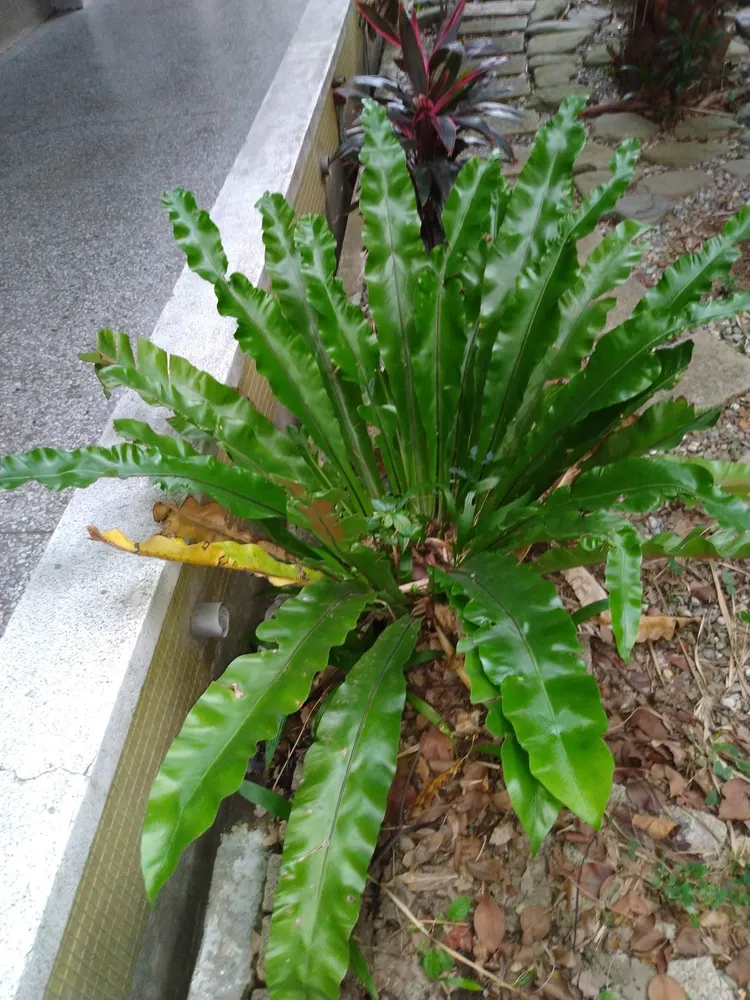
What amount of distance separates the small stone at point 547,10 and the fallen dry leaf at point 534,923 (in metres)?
4.68

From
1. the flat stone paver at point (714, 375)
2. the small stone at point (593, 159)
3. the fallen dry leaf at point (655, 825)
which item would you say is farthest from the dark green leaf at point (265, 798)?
the small stone at point (593, 159)

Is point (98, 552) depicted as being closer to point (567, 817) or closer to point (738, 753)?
point (567, 817)

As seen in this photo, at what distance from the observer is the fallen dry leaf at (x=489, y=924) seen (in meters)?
1.10

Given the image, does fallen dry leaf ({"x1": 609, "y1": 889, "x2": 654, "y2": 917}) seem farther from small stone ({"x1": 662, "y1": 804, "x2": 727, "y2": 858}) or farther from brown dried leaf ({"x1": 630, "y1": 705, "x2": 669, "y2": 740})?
brown dried leaf ({"x1": 630, "y1": 705, "x2": 669, "y2": 740})

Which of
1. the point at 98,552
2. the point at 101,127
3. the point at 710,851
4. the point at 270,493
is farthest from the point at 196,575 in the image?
the point at 101,127

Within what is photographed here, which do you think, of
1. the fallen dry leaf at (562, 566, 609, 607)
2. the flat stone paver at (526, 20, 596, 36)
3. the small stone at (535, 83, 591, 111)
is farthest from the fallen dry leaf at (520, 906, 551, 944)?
the flat stone paver at (526, 20, 596, 36)

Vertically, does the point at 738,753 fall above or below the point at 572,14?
below

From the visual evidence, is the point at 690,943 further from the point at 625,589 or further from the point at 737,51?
the point at 737,51

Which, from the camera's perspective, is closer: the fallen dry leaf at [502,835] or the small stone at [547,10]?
the fallen dry leaf at [502,835]

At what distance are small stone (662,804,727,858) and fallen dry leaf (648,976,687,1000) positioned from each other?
0.21m

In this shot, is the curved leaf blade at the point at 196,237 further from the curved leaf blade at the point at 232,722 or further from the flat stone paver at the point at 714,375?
the flat stone paver at the point at 714,375

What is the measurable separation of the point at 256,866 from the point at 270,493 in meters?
0.70

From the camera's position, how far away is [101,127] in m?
3.04

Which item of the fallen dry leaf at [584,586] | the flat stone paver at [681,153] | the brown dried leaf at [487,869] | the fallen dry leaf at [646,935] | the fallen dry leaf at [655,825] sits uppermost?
the flat stone paver at [681,153]
